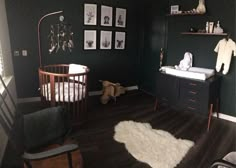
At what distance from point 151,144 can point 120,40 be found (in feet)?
9.21

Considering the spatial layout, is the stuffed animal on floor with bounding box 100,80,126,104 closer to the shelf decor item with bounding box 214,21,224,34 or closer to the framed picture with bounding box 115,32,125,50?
the framed picture with bounding box 115,32,125,50

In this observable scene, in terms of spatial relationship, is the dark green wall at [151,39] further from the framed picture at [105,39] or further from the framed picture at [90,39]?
the framed picture at [90,39]

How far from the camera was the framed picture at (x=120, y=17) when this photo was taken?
4555 millimetres

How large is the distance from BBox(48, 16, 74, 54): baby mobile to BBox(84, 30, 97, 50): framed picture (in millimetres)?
302

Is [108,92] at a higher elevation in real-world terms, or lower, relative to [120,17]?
lower

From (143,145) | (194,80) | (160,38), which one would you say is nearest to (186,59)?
(194,80)

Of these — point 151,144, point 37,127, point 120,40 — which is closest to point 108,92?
point 120,40

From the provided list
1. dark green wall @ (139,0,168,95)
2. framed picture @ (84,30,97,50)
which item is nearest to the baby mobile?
framed picture @ (84,30,97,50)

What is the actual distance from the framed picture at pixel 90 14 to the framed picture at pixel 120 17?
22.4 inches

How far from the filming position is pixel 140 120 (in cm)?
340

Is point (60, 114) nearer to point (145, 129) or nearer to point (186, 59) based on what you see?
point (145, 129)

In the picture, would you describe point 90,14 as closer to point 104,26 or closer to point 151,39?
point 104,26

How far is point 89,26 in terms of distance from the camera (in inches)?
168

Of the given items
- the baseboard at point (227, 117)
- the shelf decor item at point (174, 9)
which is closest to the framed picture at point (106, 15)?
the shelf decor item at point (174, 9)
